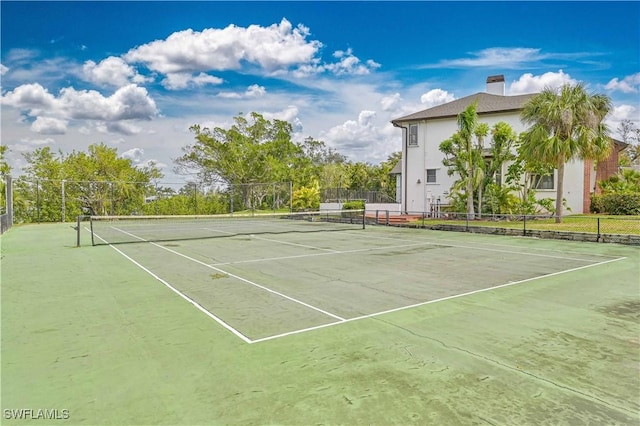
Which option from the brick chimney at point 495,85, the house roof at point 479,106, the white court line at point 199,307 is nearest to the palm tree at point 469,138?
the house roof at point 479,106

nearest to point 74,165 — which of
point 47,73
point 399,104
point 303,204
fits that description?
point 47,73

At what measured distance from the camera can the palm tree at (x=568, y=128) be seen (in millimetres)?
17328

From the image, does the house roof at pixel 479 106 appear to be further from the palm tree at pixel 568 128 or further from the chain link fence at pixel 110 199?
the chain link fence at pixel 110 199

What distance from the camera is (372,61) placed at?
26.5 m

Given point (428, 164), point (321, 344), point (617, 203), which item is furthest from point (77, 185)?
point (617, 203)

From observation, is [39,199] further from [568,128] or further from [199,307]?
[568,128]

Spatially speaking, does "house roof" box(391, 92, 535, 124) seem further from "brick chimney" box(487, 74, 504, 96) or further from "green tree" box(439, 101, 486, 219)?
"green tree" box(439, 101, 486, 219)

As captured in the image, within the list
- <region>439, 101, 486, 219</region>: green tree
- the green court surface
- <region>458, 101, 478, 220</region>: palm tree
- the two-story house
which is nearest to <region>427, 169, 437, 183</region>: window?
the two-story house

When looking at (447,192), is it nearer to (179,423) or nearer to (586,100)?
(586,100)

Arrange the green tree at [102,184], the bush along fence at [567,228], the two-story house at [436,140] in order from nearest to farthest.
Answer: the bush along fence at [567,228]
the two-story house at [436,140]
the green tree at [102,184]

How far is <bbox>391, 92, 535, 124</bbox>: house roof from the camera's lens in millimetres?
24109

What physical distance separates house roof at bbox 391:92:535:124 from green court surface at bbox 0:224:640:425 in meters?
17.0

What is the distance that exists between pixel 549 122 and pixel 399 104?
13908 mm

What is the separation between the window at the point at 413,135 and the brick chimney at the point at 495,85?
637 cm
